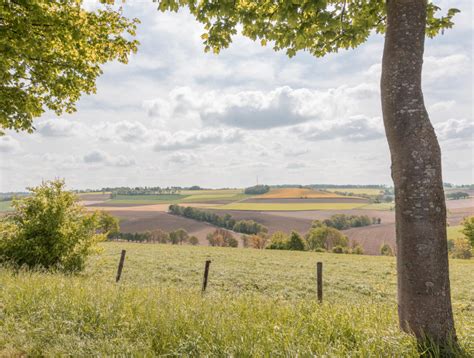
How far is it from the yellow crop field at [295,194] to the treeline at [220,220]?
3613cm

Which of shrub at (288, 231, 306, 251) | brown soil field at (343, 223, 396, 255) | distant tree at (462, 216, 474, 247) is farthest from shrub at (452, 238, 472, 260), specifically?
shrub at (288, 231, 306, 251)

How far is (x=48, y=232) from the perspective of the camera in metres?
16.9

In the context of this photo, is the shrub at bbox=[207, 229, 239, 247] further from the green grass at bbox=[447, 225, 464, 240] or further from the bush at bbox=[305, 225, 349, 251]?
the green grass at bbox=[447, 225, 464, 240]

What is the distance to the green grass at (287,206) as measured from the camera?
408 ft

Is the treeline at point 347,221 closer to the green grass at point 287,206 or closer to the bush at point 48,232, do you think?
the green grass at point 287,206

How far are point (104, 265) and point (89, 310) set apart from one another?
2458 cm

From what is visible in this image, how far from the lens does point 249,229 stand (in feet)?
346

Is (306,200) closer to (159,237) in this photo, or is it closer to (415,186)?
(159,237)

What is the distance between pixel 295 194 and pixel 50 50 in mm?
139088

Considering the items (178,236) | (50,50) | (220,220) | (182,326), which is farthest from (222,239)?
(182,326)

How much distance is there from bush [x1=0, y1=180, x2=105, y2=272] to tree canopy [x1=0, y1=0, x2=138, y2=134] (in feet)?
20.5

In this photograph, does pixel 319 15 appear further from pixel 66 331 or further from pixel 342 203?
pixel 342 203

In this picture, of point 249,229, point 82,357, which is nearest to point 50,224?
point 82,357

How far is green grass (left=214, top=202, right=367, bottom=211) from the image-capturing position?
408 feet
